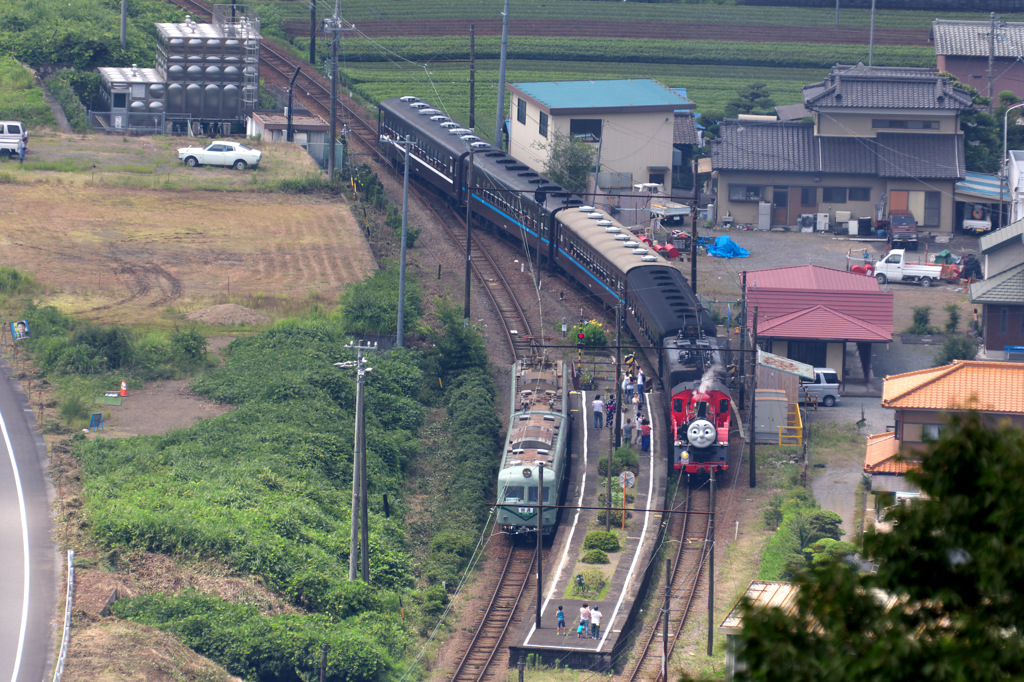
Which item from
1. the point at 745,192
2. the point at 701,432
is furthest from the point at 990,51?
the point at 701,432

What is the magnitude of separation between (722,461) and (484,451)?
311 inches

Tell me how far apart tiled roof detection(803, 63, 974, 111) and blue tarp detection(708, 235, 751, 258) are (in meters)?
9.47

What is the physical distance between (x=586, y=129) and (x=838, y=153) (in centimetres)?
1308

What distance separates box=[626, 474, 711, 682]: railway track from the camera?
34.5 m

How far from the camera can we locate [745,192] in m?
70.1

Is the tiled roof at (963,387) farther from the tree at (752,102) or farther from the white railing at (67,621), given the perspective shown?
the tree at (752,102)

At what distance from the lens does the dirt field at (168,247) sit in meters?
55.2

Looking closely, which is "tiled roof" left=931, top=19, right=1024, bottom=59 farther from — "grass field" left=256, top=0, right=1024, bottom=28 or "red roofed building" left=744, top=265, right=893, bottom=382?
"red roofed building" left=744, top=265, right=893, bottom=382

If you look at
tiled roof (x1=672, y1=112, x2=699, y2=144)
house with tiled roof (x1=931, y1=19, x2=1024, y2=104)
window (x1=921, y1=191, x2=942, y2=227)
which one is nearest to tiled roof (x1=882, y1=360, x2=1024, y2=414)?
window (x1=921, y1=191, x2=942, y2=227)

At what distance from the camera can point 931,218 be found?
70.0 m

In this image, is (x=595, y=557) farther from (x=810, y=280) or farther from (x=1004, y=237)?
(x=1004, y=237)

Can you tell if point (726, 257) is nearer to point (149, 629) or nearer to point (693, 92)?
point (693, 92)

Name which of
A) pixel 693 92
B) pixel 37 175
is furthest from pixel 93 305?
pixel 693 92

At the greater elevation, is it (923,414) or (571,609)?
(923,414)
